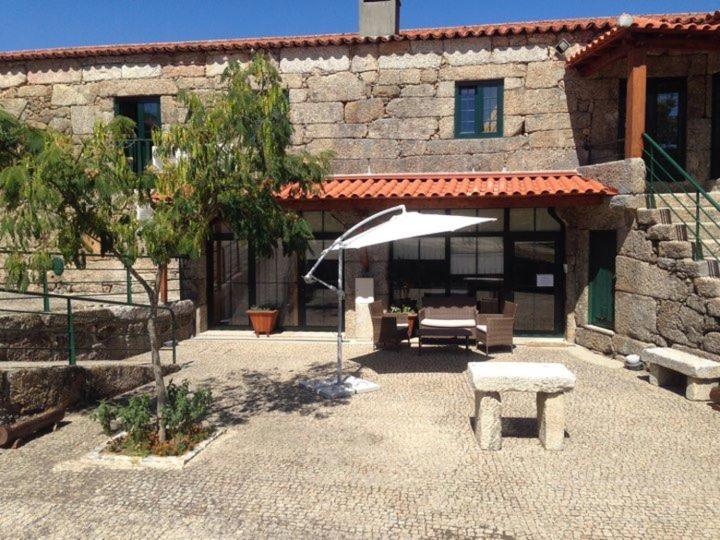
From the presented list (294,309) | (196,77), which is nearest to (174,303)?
(294,309)

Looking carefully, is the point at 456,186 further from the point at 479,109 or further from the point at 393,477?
the point at 393,477

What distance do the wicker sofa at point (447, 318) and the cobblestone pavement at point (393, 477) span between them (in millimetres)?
1951

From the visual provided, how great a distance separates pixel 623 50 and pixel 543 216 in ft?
9.80

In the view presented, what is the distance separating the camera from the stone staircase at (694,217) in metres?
7.68

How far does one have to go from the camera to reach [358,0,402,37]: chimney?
400 inches

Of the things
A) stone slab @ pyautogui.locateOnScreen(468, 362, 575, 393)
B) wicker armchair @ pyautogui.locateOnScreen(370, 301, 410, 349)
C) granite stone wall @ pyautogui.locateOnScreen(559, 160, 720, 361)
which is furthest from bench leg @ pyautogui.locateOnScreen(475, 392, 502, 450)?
wicker armchair @ pyautogui.locateOnScreen(370, 301, 410, 349)

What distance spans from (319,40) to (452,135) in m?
3.02

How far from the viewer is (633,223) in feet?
27.2

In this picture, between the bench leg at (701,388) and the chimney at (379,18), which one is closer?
the bench leg at (701,388)

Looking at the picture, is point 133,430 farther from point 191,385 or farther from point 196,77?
point 196,77

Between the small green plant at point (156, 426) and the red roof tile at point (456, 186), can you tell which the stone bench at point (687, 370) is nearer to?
the red roof tile at point (456, 186)

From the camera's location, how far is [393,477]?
4594 mm

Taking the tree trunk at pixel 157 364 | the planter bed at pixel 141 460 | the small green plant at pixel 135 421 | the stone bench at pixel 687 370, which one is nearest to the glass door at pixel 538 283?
the stone bench at pixel 687 370

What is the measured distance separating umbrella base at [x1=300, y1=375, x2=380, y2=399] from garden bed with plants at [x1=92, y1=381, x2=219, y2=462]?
5.44ft
